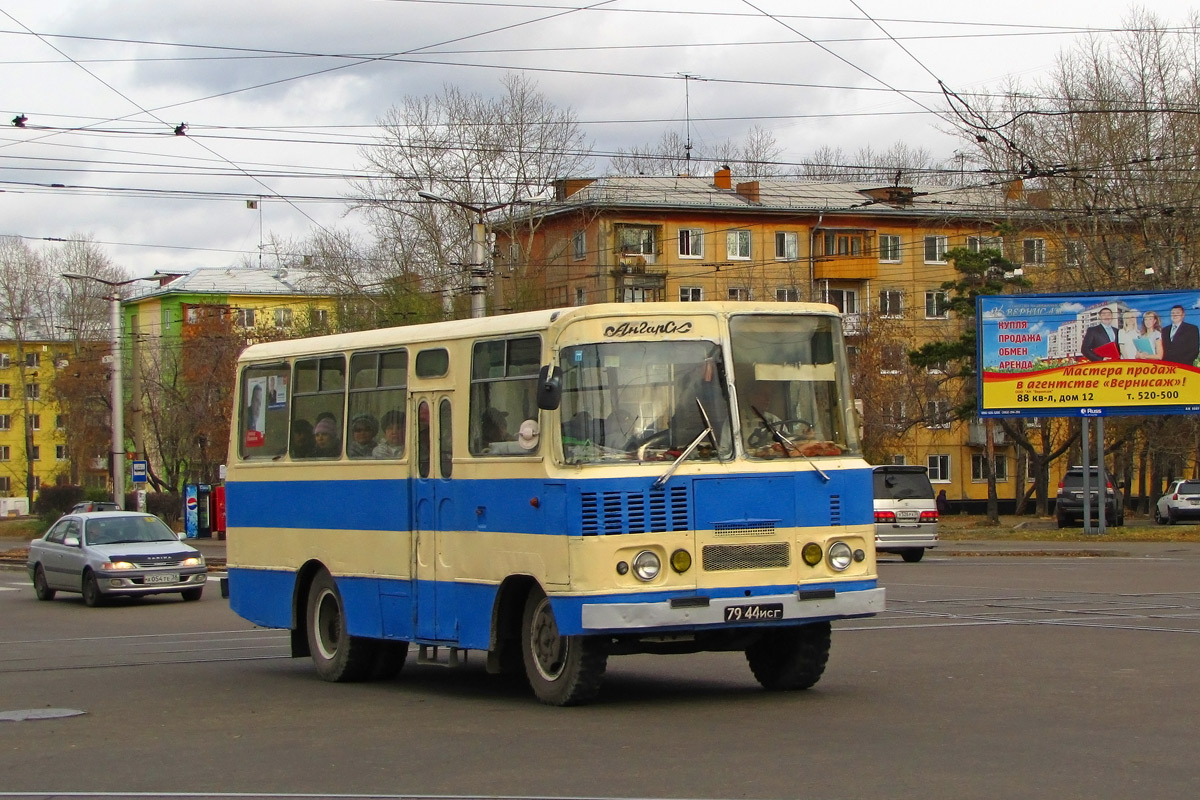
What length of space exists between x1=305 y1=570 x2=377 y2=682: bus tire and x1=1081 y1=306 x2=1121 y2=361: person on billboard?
30054 millimetres

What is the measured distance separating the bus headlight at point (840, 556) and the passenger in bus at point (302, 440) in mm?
5031

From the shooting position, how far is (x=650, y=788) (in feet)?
26.6

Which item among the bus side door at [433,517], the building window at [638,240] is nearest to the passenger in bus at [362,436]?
the bus side door at [433,517]

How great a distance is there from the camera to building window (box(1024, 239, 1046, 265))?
2290 inches

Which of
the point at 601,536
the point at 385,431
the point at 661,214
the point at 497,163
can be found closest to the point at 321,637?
the point at 385,431

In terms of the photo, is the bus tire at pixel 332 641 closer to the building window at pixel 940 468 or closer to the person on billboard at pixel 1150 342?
the person on billboard at pixel 1150 342

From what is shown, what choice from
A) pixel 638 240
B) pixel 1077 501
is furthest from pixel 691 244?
pixel 1077 501

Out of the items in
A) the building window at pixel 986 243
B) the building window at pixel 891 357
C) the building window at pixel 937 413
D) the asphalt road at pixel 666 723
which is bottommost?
the asphalt road at pixel 666 723

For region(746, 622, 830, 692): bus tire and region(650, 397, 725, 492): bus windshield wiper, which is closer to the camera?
region(650, 397, 725, 492): bus windshield wiper

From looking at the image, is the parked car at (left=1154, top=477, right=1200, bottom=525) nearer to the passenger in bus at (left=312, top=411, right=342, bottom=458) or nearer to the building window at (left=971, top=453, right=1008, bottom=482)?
the building window at (left=971, top=453, right=1008, bottom=482)

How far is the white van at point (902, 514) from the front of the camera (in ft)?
105

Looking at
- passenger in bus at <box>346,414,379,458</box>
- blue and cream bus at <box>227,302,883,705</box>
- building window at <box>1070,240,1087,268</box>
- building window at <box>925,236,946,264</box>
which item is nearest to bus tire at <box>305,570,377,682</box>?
blue and cream bus at <box>227,302,883,705</box>

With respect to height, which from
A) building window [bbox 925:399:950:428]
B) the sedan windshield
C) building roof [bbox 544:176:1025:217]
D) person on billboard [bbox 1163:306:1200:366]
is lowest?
the sedan windshield

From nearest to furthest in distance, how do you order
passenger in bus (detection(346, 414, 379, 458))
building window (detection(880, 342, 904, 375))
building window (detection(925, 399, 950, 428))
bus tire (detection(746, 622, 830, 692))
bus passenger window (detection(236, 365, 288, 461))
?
bus tire (detection(746, 622, 830, 692))
passenger in bus (detection(346, 414, 379, 458))
bus passenger window (detection(236, 365, 288, 461))
building window (detection(925, 399, 950, 428))
building window (detection(880, 342, 904, 375))
